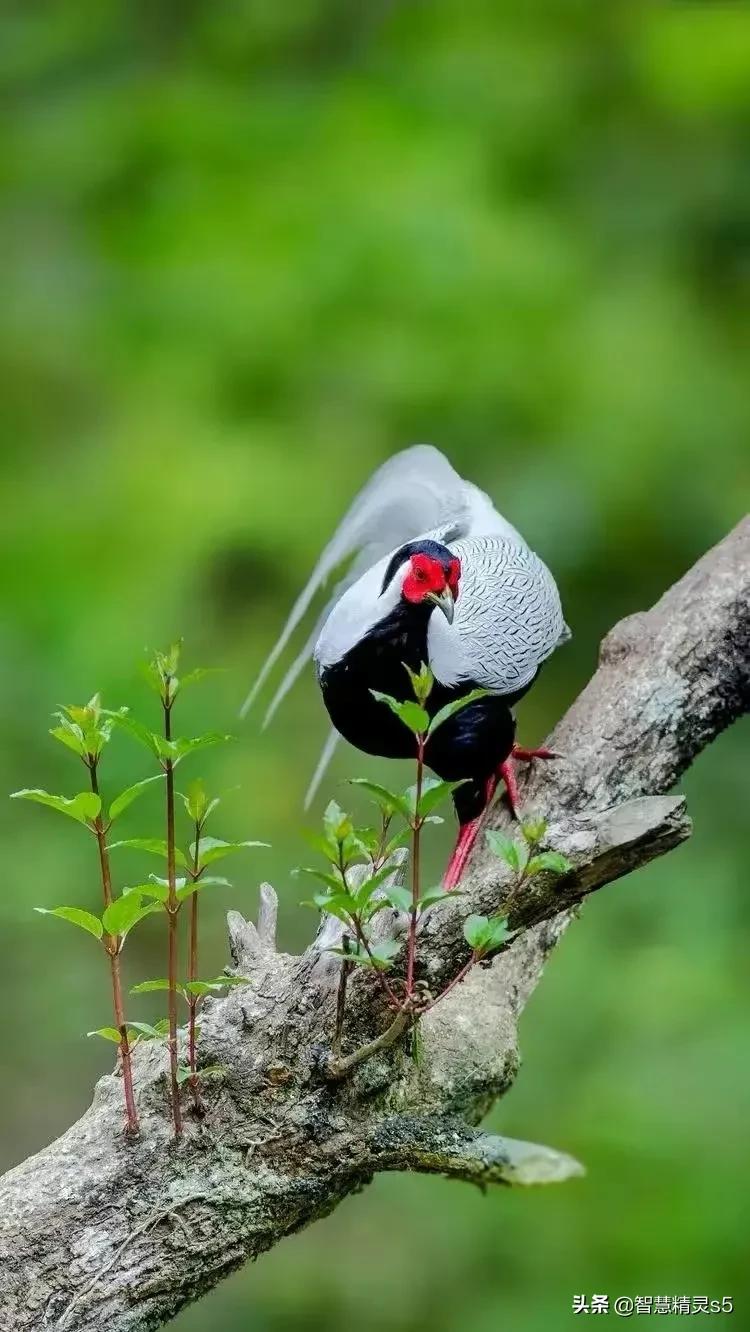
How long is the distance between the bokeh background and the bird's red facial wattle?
112 centimetres

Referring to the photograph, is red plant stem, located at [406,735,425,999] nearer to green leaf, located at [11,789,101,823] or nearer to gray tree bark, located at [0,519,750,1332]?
gray tree bark, located at [0,519,750,1332]

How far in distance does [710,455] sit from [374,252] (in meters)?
0.85

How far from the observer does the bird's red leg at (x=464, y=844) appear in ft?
5.23

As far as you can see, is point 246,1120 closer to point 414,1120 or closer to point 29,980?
point 414,1120

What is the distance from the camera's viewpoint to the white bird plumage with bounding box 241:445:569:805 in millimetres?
1581

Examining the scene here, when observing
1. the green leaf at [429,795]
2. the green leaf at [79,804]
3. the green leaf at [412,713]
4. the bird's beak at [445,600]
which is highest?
the bird's beak at [445,600]

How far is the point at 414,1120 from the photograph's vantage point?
3.92 feet

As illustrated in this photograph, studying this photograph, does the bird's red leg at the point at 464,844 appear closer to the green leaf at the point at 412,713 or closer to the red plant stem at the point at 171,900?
the red plant stem at the point at 171,900

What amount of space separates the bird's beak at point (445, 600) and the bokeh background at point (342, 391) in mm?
1139

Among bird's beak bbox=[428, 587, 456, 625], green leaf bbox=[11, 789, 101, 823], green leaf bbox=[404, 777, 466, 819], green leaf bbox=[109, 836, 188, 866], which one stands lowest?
green leaf bbox=[404, 777, 466, 819]

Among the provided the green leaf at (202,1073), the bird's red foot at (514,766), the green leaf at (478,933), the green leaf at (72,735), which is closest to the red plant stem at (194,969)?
the green leaf at (202,1073)

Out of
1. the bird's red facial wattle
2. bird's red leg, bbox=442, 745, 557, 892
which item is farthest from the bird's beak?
bird's red leg, bbox=442, 745, 557, 892

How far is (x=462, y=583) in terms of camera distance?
1.71 meters

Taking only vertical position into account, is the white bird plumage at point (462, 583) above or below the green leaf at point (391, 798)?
above
